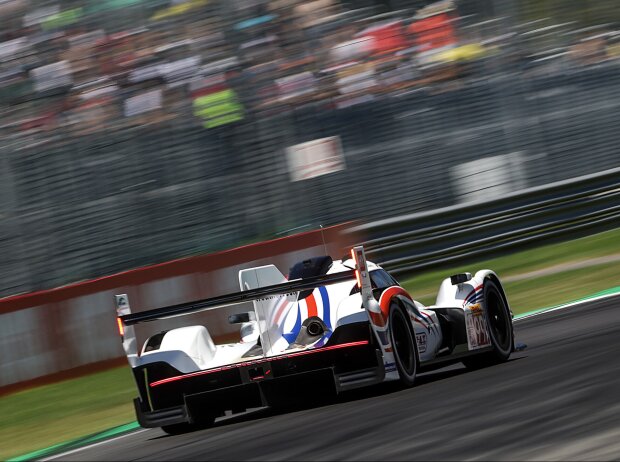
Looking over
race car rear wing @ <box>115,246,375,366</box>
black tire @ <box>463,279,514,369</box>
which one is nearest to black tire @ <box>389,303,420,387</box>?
race car rear wing @ <box>115,246,375,366</box>

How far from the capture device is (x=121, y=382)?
11.9 metres

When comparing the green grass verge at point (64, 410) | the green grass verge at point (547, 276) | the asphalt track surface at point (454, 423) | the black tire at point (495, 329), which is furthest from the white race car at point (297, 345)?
the green grass verge at point (547, 276)

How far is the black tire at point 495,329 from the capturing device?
879cm

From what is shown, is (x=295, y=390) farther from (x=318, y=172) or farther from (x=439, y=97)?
(x=439, y=97)

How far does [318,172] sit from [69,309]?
460cm

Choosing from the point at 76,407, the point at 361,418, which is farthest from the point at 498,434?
the point at 76,407

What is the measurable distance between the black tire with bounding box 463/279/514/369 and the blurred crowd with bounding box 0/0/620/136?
669 centimetres

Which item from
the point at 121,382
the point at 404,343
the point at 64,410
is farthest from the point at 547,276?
the point at 404,343

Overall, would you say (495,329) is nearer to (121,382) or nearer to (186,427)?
(186,427)

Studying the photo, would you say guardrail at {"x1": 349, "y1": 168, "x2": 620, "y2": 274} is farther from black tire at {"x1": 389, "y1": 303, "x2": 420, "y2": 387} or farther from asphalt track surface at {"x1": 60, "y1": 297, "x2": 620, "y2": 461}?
black tire at {"x1": 389, "y1": 303, "x2": 420, "y2": 387}

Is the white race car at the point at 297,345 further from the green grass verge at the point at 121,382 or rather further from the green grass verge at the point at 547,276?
the green grass verge at the point at 547,276

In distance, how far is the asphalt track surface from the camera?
534 cm

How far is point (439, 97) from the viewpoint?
56.9 ft

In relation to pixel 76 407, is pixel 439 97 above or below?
above
